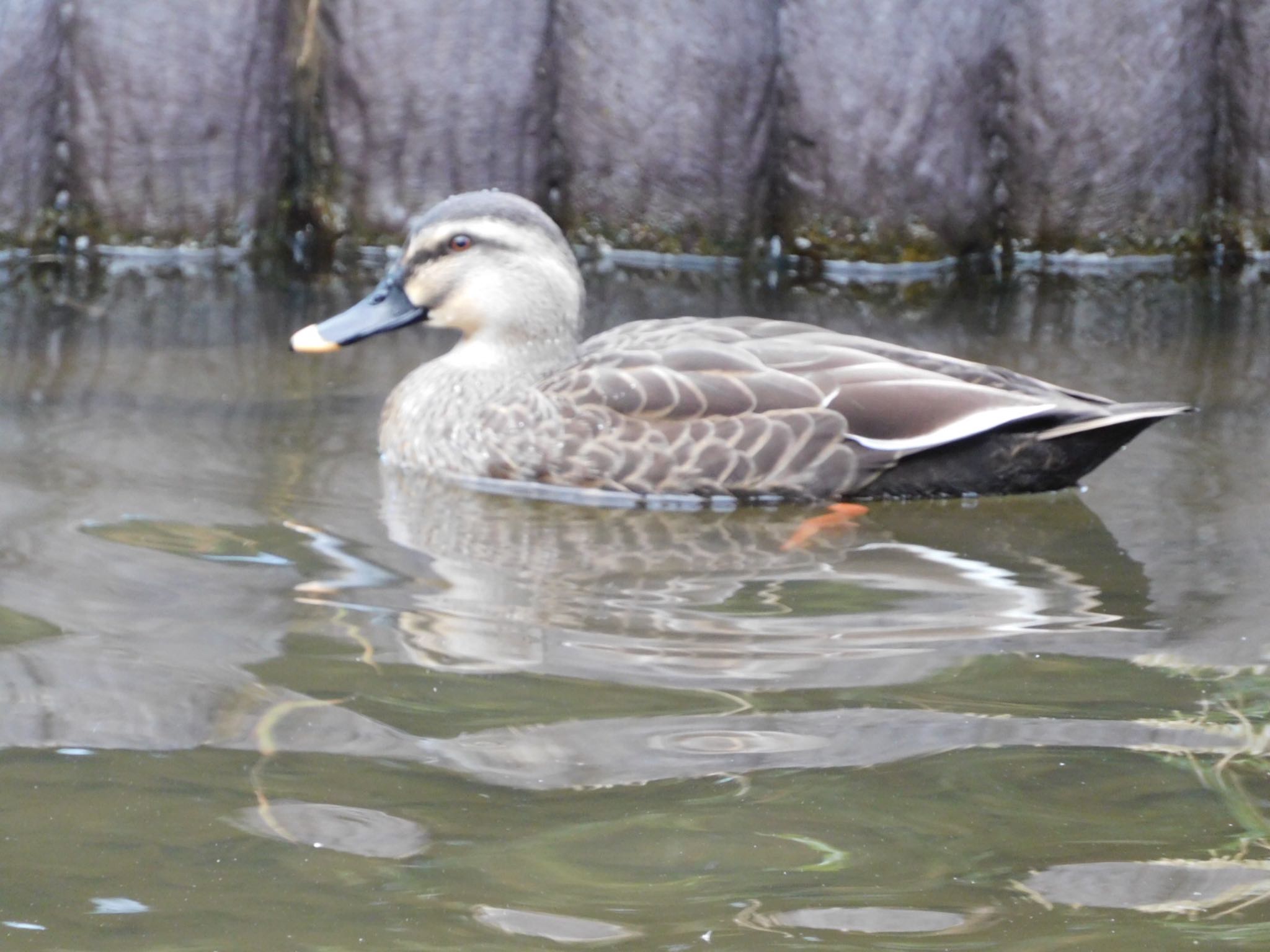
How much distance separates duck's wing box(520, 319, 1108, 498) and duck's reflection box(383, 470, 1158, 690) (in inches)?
4.6

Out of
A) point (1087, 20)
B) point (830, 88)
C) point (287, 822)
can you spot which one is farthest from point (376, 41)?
point (287, 822)

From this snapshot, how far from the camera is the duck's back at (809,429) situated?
5.29 m

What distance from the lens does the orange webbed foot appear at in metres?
4.96

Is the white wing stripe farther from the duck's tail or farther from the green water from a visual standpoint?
the green water

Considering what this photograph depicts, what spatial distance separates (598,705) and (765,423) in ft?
6.25

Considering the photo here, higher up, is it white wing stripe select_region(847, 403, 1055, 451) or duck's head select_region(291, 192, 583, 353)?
duck's head select_region(291, 192, 583, 353)

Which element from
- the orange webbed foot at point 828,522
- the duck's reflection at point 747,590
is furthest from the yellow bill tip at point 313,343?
the orange webbed foot at point 828,522

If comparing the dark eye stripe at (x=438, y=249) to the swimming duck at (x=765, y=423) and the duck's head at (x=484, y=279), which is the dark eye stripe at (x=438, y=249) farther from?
the swimming duck at (x=765, y=423)

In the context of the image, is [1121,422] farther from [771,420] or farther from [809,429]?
[771,420]

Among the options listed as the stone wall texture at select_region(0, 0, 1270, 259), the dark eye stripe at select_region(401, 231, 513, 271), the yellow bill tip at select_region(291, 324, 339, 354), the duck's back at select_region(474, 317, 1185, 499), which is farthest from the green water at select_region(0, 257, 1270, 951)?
the stone wall texture at select_region(0, 0, 1270, 259)

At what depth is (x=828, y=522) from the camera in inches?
203

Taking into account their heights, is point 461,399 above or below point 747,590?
above

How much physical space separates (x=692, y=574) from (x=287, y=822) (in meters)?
1.78

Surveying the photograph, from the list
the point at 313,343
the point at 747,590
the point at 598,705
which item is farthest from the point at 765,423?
the point at 598,705
